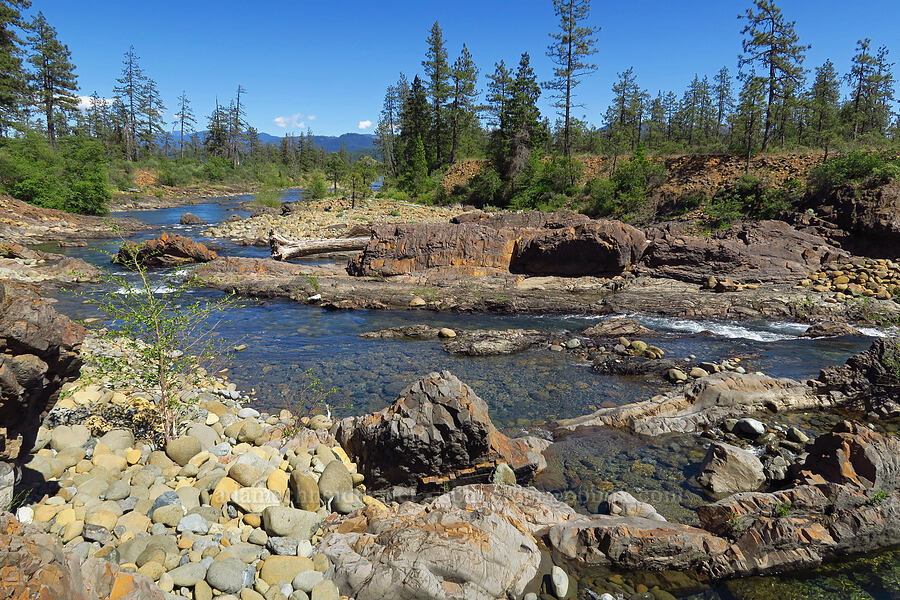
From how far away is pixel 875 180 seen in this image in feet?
65.6

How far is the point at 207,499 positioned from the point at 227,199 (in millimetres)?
62037

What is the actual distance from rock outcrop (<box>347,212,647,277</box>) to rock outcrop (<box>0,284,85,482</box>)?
14.3m

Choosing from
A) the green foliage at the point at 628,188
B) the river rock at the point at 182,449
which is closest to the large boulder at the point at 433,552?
the river rock at the point at 182,449

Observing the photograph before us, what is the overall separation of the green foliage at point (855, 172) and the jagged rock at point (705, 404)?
689 inches

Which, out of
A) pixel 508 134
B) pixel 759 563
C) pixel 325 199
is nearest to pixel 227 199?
pixel 325 199

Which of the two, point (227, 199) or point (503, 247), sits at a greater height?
point (227, 199)

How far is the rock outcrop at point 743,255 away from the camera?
16.8 metres

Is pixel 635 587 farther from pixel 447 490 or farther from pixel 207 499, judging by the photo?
pixel 207 499

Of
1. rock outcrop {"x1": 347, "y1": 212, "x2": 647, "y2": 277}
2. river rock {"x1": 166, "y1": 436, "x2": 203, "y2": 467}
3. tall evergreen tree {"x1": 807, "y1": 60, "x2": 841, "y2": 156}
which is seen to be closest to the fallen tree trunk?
rock outcrop {"x1": 347, "y1": 212, "x2": 647, "y2": 277}

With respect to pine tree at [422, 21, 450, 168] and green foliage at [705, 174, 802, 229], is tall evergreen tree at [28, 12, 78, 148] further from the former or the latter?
green foliage at [705, 174, 802, 229]

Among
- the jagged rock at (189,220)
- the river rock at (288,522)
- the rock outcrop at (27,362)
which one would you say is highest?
the jagged rock at (189,220)

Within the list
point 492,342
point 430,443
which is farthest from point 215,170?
point 430,443

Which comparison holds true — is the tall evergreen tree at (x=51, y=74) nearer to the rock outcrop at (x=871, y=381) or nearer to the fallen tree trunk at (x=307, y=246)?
the fallen tree trunk at (x=307, y=246)

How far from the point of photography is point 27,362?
3594 mm
